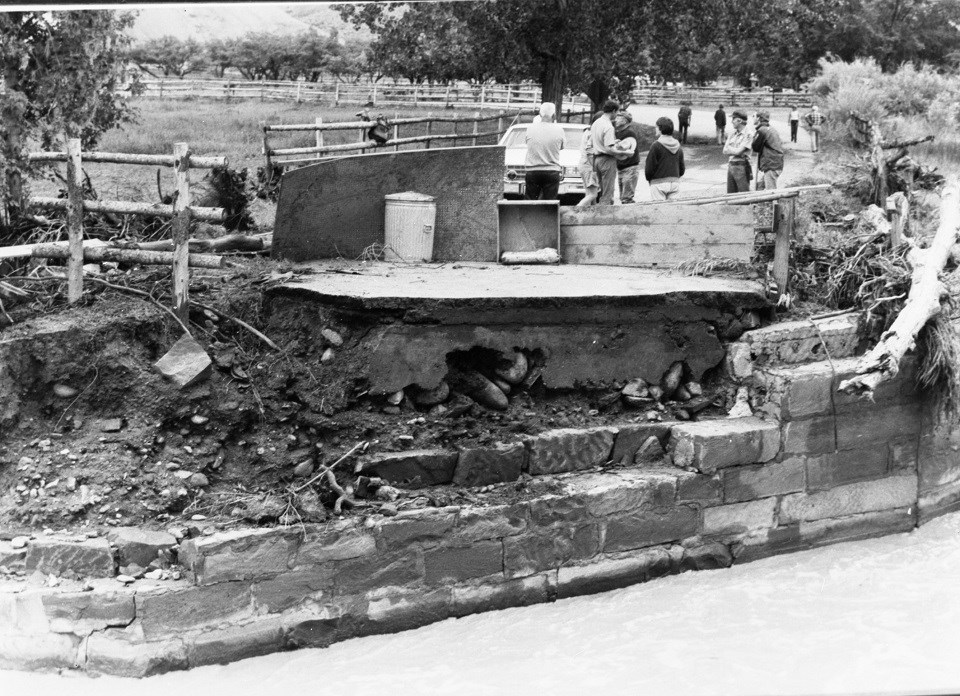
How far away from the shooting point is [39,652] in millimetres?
6105

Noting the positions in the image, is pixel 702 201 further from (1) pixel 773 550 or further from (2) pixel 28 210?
(2) pixel 28 210

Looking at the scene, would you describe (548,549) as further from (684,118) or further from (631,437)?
(684,118)

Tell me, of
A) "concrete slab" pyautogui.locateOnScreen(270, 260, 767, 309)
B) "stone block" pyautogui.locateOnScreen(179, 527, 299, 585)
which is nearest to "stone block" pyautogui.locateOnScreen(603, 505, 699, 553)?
"concrete slab" pyautogui.locateOnScreen(270, 260, 767, 309)

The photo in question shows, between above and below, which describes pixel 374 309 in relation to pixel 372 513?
above

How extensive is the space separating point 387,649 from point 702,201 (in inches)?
200

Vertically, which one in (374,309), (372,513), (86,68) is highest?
(86,68)

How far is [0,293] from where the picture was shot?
751 cm

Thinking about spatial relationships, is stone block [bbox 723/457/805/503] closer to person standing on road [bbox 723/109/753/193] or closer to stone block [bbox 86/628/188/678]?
stone block [bbox 86/628/188/678]

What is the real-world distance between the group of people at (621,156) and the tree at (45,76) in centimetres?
428

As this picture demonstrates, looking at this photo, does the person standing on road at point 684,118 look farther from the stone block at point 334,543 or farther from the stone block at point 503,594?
the stone block at point 334,543

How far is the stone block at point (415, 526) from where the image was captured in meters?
6.87

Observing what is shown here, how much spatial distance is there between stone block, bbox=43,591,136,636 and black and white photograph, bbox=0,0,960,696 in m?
0.02

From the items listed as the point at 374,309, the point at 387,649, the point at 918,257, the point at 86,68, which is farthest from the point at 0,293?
the point at 918,257

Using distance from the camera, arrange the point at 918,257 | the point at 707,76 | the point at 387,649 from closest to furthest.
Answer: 1. the point at 387,649
2. the point at 918,257
3. the point at 707,76
